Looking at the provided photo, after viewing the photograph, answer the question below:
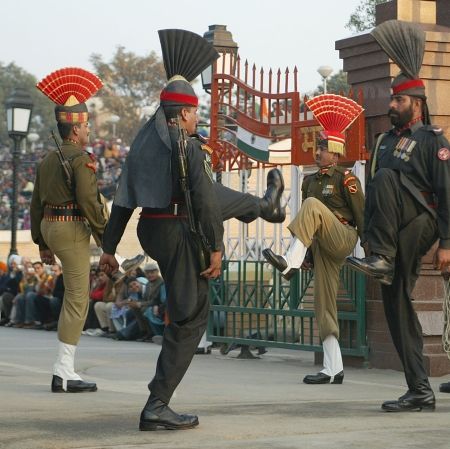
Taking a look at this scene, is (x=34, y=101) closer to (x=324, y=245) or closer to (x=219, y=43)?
(x=219, y=43)

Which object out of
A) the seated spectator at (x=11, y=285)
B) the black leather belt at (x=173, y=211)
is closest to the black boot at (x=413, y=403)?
the black leather belt at (x=173, y=211)

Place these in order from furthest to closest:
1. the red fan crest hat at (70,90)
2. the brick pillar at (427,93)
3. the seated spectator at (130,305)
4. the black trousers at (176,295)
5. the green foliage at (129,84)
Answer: the green foliage at (129,84) → the seated spectator at (130,305) → the brick pillar at (427,93) → the red fan crest hat at (70,90) → the black trousers at (176,295)

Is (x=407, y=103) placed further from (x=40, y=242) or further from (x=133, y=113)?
(x=133, y=113)

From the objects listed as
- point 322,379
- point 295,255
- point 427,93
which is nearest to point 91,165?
point 295,255

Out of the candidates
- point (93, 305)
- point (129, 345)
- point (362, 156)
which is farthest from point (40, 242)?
point (93, 305)

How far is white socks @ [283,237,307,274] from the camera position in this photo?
9.69 metres

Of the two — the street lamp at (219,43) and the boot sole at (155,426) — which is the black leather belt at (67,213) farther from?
the street lamp at (219,43)

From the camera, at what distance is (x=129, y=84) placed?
255 ft

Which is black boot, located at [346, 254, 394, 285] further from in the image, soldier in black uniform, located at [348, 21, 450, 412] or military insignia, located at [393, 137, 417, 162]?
military insignia, located at [393, 137, 417, 162]

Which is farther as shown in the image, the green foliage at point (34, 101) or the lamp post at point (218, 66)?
the green foliage at point (34, 101)

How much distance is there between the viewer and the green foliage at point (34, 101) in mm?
93562

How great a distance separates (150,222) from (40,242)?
241cm

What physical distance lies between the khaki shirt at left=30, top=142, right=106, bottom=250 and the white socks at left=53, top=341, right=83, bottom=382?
0.76 metres

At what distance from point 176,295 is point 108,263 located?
55 cm
